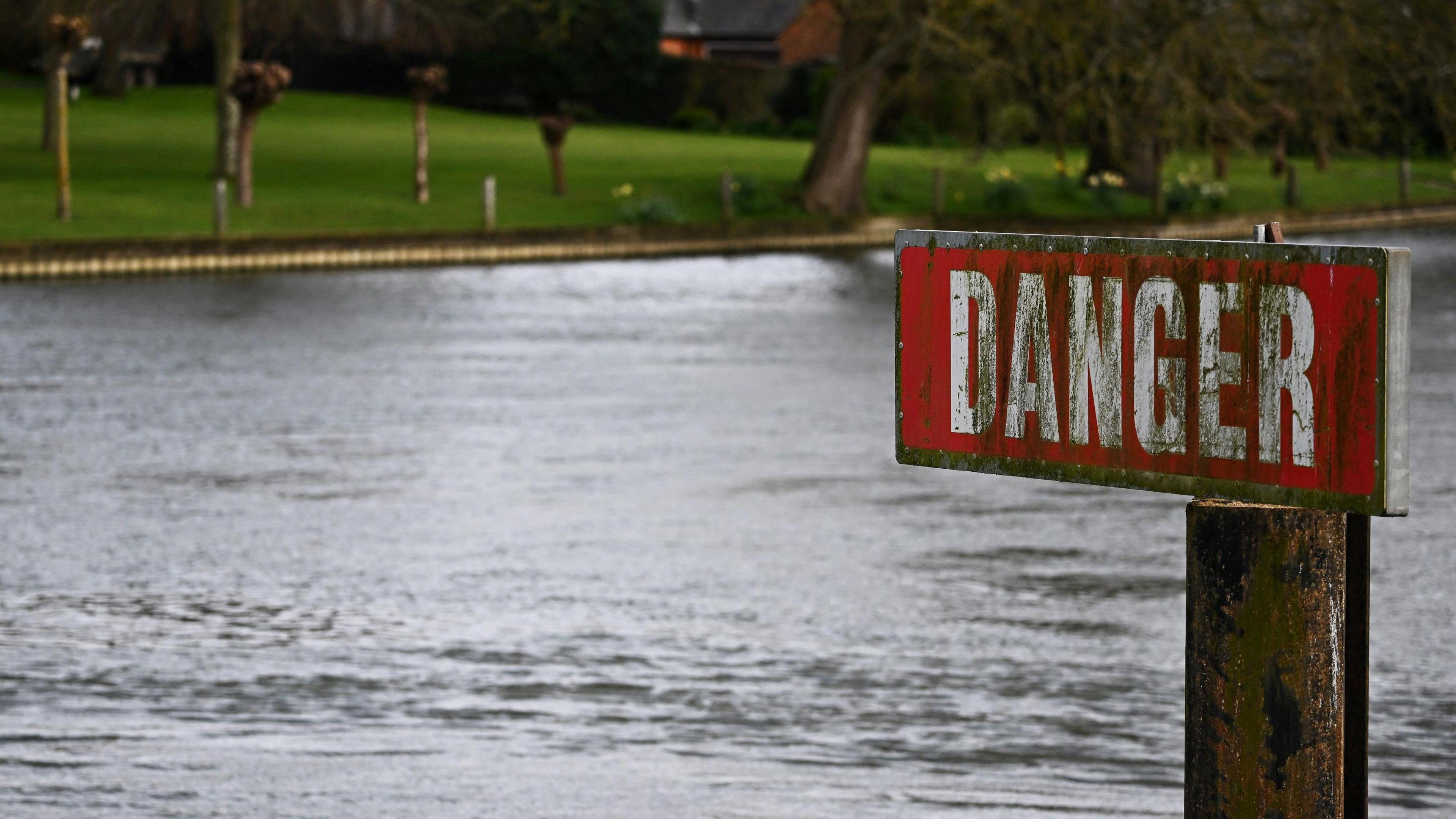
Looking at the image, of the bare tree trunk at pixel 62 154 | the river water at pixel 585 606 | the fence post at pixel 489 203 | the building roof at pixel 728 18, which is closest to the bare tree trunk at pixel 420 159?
the fence post at pixel 489 203

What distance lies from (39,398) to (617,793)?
10.1 m

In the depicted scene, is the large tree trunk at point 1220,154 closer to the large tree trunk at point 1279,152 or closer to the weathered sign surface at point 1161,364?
the large tree trunk at point 1279,152

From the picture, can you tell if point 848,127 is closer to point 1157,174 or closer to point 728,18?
point 1157,174

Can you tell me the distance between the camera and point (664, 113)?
64.0m

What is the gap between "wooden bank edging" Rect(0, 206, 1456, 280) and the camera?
82.7ft

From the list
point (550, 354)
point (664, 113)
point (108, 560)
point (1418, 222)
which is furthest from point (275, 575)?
point (664, 113)

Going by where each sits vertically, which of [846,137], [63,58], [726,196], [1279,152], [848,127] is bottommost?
[726,196]

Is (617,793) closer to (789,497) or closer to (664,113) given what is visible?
(789,497)

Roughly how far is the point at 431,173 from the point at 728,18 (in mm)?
49133

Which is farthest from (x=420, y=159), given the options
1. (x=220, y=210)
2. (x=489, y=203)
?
(x=220, y=210)

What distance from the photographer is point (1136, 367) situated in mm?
3320

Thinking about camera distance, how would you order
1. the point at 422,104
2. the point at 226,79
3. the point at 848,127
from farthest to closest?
the point at 848,127 < the point at 226,79 < the point at 422,104

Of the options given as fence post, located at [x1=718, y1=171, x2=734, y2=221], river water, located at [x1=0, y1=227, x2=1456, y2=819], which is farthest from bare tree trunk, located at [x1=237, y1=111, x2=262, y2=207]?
river water, located at [x1=0, y1=227, x2=1456, y2=819]

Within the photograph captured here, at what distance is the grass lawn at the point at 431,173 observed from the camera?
101ft
